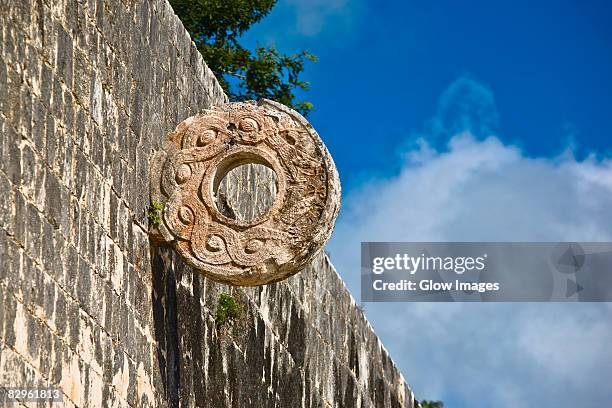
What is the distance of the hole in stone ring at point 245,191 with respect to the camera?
8.74m

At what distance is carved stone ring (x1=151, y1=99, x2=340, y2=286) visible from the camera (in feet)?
24.3

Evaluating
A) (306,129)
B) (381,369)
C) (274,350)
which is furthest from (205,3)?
(306,129)

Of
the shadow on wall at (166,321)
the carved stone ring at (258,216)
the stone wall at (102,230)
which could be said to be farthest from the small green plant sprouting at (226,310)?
the carved stone ring at (258,216)

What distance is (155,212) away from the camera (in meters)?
7.40

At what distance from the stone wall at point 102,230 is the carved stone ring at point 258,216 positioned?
0.58ft

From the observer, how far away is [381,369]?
13.7 meters

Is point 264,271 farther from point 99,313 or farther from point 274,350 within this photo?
point 274,350

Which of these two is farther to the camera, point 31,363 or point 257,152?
point 257,152

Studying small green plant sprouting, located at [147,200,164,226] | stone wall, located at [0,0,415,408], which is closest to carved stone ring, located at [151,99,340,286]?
small green plant sprouting, located at [147,200,164,226]

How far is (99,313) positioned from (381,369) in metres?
7.50

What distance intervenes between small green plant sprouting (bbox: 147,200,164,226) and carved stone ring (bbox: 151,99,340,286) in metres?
0.03

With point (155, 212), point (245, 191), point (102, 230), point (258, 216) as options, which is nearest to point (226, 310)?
point (245, 191)

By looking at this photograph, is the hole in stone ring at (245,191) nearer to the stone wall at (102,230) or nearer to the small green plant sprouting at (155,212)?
the stone wall at (102,230)

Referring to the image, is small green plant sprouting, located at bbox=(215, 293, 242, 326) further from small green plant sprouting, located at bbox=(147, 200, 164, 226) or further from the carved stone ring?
small green plant sprouting, located at bbox=(147, 200, 164, 226)
